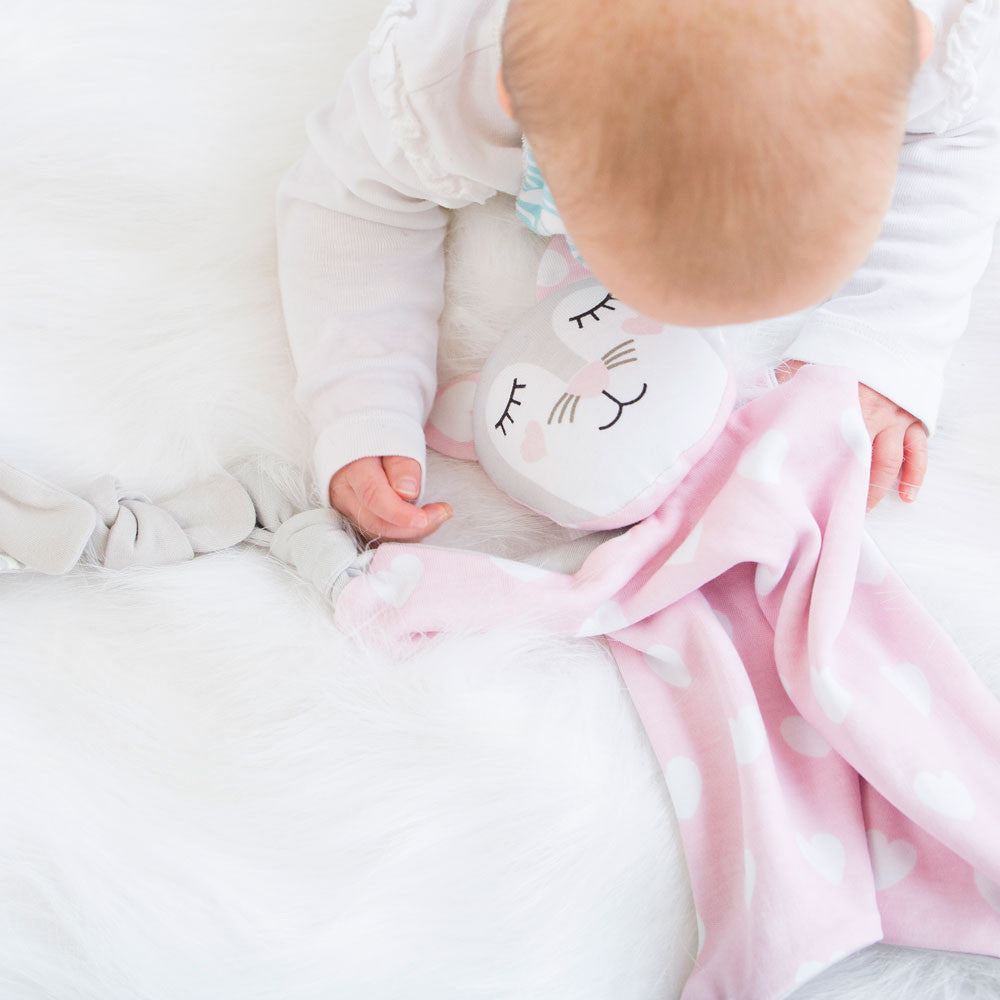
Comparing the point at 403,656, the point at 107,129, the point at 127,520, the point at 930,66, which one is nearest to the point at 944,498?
the point at 930,66

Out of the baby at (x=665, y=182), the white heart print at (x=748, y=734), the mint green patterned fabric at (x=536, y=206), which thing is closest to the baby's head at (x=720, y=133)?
the baby at (x=665, y=182)

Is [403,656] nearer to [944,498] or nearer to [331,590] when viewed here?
[331,590]

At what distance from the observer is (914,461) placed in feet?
2.35

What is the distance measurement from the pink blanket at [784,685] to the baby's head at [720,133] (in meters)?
0.21

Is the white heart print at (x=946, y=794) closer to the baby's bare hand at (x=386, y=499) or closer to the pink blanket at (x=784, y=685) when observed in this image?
the pink blanket at (x=784, y=685)

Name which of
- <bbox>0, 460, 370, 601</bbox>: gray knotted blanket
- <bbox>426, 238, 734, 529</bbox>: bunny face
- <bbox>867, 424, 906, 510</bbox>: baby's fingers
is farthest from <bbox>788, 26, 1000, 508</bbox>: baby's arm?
<bbox>0, 460, 370, 601</bbox>: gray knotted blanket

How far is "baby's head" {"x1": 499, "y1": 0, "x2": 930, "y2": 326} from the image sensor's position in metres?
0.42

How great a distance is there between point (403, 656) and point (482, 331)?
0.28m

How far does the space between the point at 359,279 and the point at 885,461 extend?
0.42 metres

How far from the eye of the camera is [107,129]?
744mm


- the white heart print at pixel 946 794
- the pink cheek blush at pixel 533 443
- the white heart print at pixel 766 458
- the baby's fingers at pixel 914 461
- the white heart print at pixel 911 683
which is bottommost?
the white heart print at pixel 946 794

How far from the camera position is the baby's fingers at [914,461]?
712 mm

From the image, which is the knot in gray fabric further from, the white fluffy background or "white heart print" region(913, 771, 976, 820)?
"white heart print" region(913, 771, 976, 820)

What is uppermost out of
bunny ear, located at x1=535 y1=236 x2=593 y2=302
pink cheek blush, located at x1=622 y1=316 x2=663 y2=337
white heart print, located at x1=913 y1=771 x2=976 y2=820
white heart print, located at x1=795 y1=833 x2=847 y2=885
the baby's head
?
the baby's head
